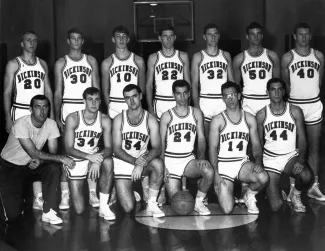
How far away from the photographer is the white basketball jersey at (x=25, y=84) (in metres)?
7.18

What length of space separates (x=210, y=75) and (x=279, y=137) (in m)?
1.15

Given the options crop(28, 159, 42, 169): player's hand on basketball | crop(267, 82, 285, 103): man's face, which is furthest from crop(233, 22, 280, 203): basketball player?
crop(28, 159, 42, 169): player's hand on basketball

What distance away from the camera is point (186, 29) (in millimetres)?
9812

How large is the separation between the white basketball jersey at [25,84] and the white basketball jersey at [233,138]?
2.20m

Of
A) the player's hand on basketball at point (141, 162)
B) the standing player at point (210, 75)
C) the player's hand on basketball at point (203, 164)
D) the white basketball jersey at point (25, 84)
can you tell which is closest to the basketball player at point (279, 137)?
the standing player at point (210, 75)

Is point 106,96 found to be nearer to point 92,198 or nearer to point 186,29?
point 92,198

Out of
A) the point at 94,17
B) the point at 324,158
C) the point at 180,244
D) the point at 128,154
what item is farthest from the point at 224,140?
the point at 94,17

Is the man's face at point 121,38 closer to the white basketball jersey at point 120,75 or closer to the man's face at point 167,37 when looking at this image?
the white basketball jersey at point 120,75

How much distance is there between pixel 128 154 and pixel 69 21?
3.78 m

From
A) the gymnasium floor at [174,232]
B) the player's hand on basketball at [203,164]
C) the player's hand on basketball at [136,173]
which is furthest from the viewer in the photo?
the player's hand on basketball at [203,164]

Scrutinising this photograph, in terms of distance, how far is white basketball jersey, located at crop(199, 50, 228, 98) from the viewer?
7348 mm

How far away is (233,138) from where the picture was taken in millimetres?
6656

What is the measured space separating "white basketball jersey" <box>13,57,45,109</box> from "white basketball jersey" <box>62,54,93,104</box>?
0.98 ft

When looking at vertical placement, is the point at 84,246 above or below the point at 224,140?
below
